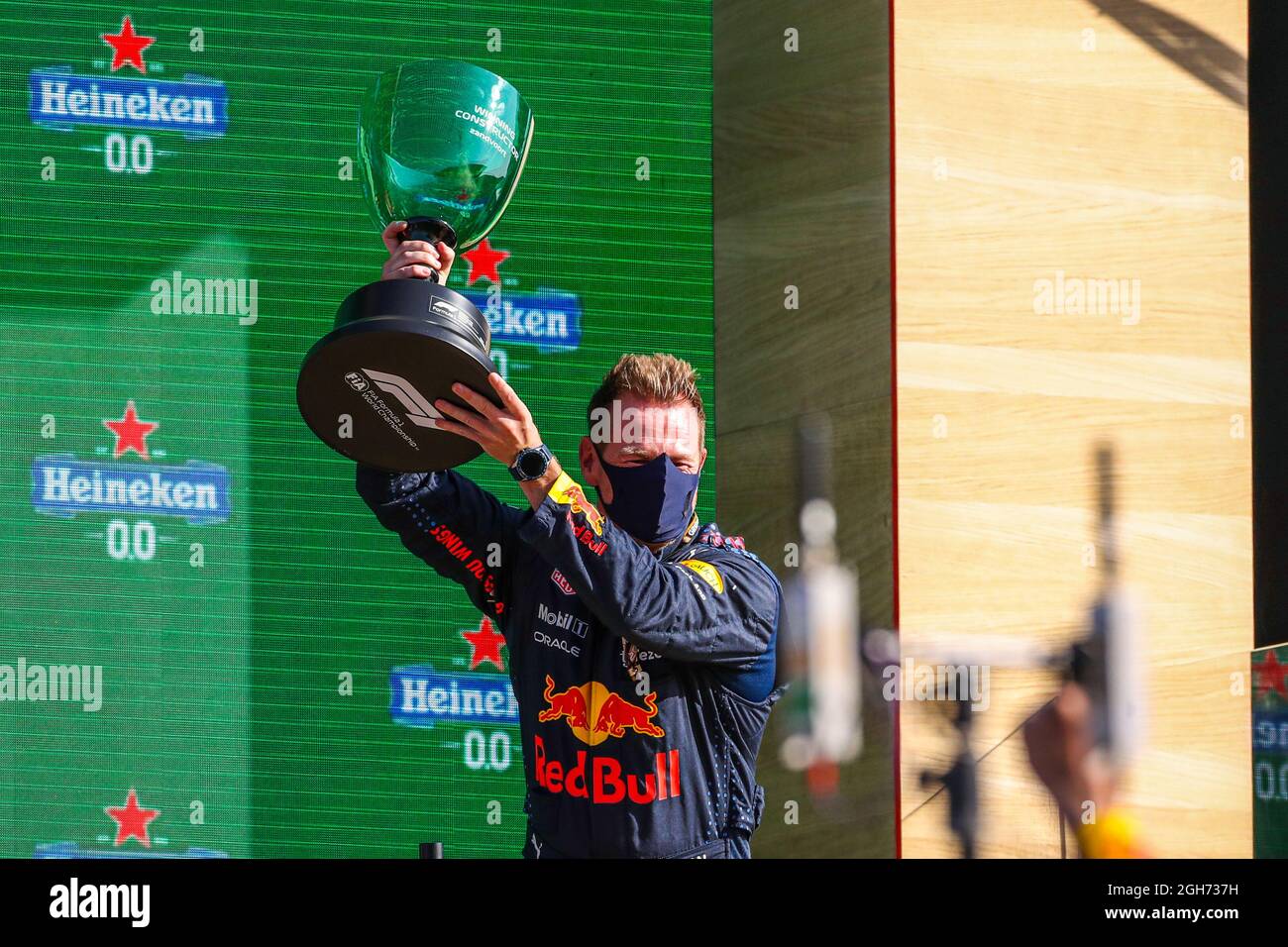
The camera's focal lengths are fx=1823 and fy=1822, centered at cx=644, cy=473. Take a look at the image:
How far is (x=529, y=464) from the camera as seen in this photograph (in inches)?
108

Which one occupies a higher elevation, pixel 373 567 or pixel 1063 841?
pixel 373 567

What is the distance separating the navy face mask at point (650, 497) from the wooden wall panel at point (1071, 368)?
1.92m

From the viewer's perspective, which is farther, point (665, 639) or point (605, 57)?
point (605, 57)

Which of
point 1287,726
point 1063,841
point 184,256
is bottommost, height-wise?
point 1063,841

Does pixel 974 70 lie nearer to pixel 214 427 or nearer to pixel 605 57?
pixel 605 57

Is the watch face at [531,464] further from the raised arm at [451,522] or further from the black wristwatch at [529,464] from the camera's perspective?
the raised arm at [451,522]

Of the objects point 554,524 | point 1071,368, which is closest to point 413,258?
point 554,524

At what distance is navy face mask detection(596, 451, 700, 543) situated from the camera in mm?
3180

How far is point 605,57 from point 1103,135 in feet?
4.89

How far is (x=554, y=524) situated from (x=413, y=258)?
57 centimetres

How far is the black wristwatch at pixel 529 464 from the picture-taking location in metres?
→ 2.73

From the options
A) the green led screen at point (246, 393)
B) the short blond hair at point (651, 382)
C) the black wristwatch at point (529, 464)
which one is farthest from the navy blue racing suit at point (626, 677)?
the green led screen at point (246, 393)

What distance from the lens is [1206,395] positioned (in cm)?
540
